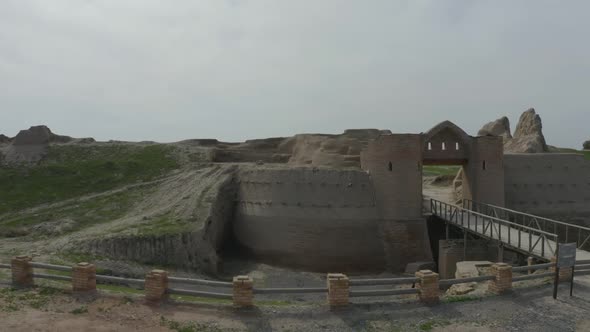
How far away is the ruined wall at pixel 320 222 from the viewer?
26.0 metres

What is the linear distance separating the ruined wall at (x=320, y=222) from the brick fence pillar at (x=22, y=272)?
1393 cm

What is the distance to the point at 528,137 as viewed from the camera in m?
42.1

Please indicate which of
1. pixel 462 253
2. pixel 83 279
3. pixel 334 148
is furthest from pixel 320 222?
pixel 83 279

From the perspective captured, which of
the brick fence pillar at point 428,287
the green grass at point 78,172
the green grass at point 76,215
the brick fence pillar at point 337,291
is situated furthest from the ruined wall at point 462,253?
the green grass at point 78,172

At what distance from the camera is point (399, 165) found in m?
26.1

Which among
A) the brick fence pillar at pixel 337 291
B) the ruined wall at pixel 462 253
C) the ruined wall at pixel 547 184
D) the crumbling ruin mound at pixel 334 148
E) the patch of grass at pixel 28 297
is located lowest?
the ruined wall at pixel 462 253

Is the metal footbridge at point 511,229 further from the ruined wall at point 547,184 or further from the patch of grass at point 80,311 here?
the patch of grass at point 80,311

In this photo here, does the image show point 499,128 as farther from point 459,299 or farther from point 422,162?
point 459,299

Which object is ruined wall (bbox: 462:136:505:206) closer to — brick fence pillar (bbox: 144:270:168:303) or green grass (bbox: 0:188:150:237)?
brick fence pillar (bbox: 144:270:168:303)

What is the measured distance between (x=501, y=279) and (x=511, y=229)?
Answer: 998 cm

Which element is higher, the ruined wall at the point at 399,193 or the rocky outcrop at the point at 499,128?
the rocky outcrop at the point at 499,128

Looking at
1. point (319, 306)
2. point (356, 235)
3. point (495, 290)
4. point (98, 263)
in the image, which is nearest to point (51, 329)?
point (319, 306)

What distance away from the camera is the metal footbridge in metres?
19.4

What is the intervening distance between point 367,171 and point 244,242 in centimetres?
864
